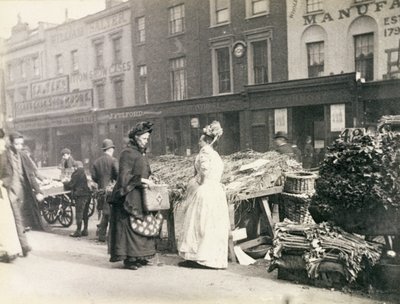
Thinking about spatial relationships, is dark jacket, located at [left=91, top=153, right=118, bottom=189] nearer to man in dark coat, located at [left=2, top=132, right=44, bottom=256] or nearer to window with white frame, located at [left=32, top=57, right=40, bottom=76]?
man in dark coat, located at [left=2, top=132, right=44, bottom=256]

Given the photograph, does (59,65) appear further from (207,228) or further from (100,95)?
(207,228)

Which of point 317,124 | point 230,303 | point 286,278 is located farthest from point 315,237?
point 317,124

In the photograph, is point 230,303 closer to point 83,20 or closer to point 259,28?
point 259,28

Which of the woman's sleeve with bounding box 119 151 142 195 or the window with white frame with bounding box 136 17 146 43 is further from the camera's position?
the window with white frame with bounding box 136 17 146 43

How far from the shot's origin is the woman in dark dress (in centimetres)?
572

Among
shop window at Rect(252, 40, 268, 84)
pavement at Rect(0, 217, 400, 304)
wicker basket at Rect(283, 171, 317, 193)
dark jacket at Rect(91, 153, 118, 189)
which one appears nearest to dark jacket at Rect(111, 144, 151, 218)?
pavement at Rect(0, 217, 400, 304)

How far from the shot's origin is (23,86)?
25.7 meters

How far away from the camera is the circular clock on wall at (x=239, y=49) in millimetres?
18984

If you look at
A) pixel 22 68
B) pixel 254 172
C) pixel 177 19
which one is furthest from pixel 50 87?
pixel 254 172

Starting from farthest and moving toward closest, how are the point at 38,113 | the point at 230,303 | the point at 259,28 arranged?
the point at 38,113 < the point at 259,28 < the point at 230,303

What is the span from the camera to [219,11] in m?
19.7

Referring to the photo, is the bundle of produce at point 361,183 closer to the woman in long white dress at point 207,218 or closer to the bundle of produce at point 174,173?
the woman in long white dress at point 207,218

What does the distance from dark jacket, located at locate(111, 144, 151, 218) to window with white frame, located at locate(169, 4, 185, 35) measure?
16.5m

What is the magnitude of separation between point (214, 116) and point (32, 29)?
13.7m
